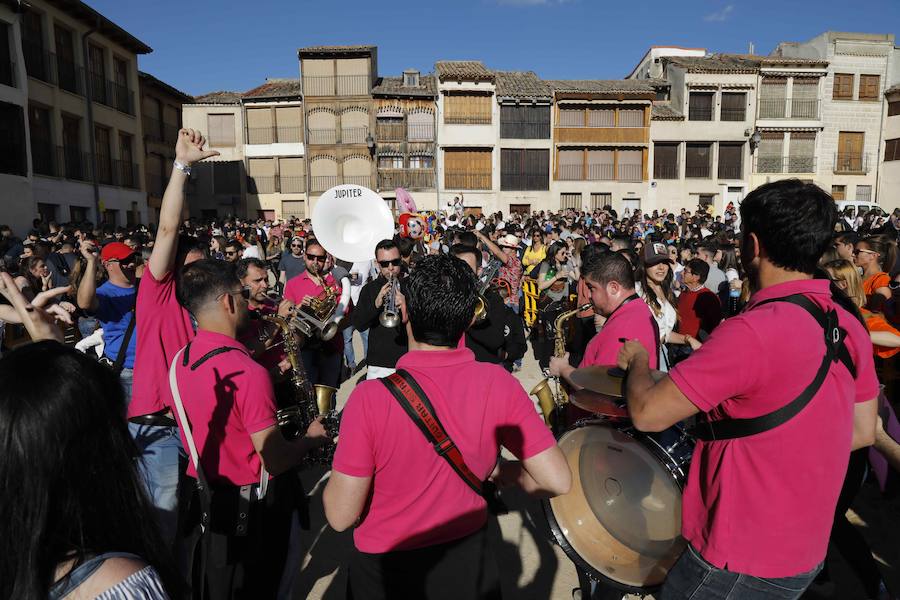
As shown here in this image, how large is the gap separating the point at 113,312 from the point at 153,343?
1.04 metres

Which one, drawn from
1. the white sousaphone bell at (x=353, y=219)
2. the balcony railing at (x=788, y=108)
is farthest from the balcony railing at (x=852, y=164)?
the white sousaphone bell at (x=353, y=219)

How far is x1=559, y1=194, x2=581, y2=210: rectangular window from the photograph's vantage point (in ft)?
112

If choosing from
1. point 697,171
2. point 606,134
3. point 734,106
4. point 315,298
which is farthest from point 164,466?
point 734,106

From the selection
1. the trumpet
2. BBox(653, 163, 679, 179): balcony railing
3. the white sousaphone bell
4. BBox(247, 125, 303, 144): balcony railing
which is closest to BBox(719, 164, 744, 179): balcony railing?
BBox(653, 163, 679, 179): balcony railing

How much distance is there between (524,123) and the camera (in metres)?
33.6

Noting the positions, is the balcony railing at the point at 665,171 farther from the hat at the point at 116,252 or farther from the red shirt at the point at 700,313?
the hat at the point at 116,252

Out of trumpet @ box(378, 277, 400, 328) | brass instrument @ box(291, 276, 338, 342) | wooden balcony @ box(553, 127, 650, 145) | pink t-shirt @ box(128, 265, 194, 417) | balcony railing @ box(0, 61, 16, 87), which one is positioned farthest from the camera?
wooden balcony @ box(553, 127, 650, 145)


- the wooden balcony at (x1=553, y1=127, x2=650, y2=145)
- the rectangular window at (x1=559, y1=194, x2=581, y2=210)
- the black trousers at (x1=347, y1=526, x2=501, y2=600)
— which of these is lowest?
the black trousers at (x1=347, y1=526, x2=501, y2=600)

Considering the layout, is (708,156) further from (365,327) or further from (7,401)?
(7,401)

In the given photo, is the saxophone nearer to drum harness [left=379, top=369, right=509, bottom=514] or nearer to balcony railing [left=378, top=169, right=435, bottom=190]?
drum harness [left=379, top=369, right=509, bottom=514]

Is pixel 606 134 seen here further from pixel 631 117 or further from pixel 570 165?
pixel 570 165

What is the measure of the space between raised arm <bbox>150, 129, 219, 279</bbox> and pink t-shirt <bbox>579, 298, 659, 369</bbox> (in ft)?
7.43

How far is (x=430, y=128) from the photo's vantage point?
33938 millimetres

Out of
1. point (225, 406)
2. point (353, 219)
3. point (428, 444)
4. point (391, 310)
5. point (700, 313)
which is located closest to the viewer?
point (428, 444)
